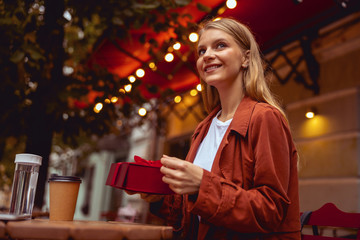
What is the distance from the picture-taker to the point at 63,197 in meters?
1.66

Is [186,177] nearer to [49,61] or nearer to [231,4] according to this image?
[49,61]


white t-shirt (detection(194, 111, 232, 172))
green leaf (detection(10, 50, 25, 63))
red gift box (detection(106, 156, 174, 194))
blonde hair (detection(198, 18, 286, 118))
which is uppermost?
green leaf (detection(10, 50, 25, 63))

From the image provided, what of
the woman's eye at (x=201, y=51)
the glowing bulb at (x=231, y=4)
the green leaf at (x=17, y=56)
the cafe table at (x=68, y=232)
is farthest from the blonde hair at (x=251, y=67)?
the glowing bulb at (x=231, y=4)

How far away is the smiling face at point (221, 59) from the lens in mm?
1720

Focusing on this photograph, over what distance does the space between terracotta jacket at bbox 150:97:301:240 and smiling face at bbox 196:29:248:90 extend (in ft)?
0.48

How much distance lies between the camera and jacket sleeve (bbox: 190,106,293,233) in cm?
128

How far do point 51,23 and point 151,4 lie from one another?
0.91m

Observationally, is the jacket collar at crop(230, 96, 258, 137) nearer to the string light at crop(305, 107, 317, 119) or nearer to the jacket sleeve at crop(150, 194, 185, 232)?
the jacket sleeve at crop(150, 194, 185, 232)

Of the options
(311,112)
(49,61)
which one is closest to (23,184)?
(49,61)

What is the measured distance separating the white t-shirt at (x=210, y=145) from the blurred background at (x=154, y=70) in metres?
0.60

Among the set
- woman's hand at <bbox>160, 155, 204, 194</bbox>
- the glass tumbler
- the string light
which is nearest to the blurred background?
the string light

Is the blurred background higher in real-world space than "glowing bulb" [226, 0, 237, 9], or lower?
lower

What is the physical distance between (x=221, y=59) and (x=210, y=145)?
40cm

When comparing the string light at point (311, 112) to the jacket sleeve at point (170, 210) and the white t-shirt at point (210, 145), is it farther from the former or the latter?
the jacket sleeve at point (170, 210)
